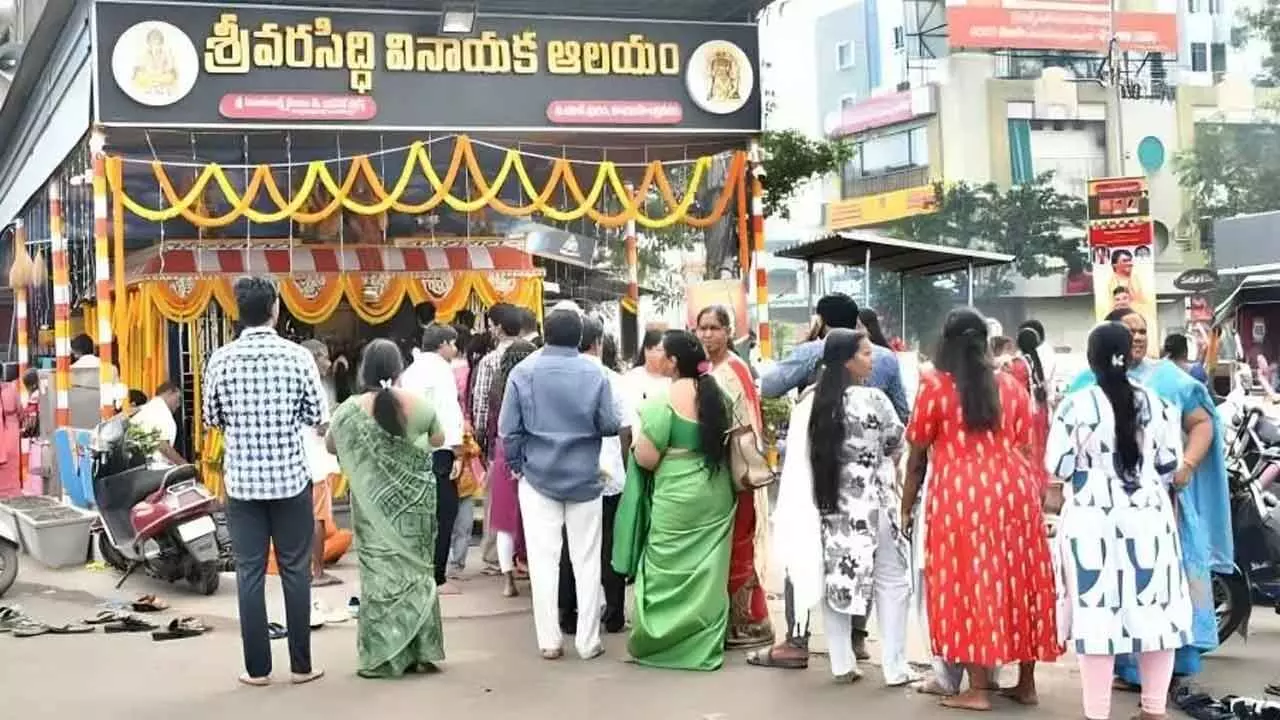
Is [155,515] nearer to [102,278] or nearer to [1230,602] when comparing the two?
[102,278]

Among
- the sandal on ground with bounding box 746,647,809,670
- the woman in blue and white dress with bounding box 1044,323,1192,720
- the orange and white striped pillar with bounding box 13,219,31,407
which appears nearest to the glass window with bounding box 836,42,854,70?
the orange and white striped pillar with bounding box 13,219,31,407

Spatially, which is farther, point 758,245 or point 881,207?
point 881,207

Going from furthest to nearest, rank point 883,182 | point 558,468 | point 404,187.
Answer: point 883,182 < point 404,187 < point 558,468

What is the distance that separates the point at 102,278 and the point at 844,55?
42087 mm

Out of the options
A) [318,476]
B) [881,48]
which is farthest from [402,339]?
[881,48]

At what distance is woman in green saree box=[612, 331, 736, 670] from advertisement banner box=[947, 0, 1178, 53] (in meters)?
39.8

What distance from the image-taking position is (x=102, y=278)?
36.8ft

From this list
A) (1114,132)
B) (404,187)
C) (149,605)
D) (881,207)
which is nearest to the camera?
(149,605)

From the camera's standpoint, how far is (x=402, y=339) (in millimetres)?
15273

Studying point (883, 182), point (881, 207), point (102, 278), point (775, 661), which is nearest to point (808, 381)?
point (775, 661)

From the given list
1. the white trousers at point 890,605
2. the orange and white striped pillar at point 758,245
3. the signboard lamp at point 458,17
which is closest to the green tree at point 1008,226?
the orange and white striped pillar at point 758,245

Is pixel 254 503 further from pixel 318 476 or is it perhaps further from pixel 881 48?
pixel 881 48

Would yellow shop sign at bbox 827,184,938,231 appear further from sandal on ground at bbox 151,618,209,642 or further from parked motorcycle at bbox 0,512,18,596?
sandal on ground at bbox 151,618,209,642

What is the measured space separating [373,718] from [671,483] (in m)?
1.59
